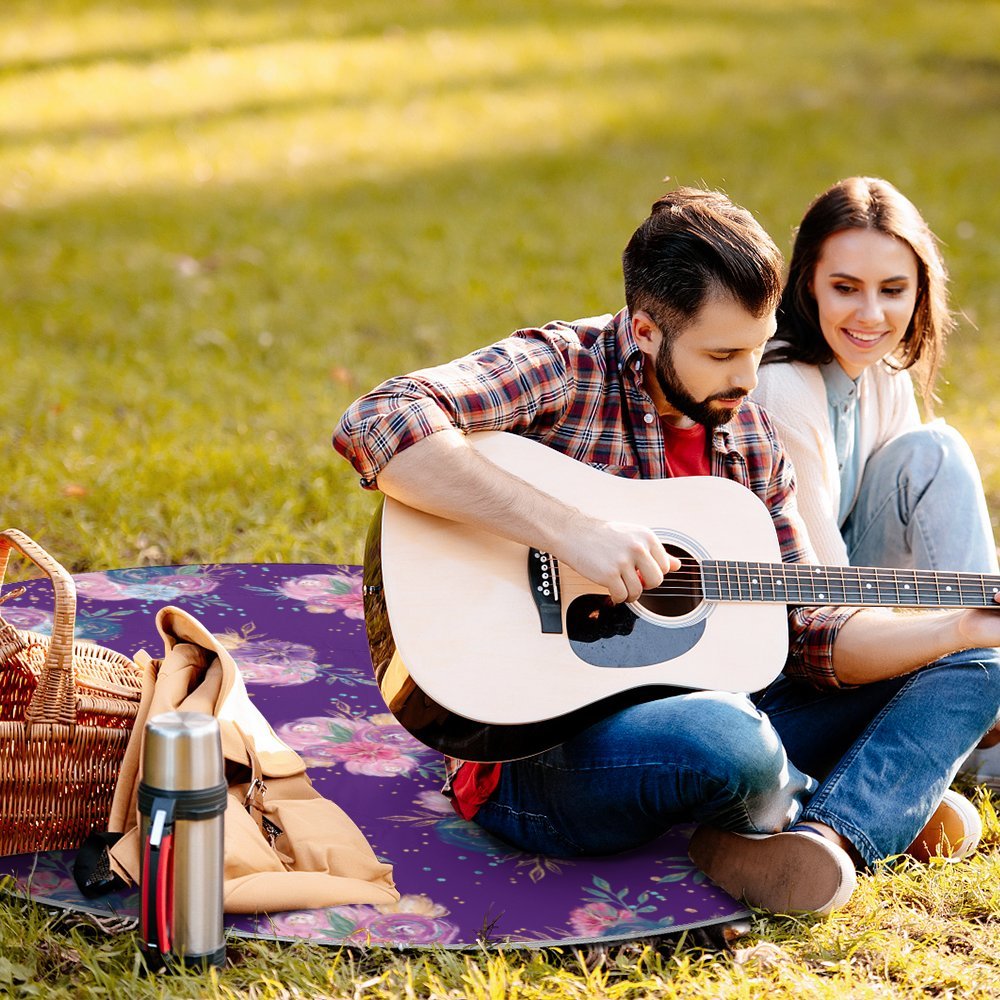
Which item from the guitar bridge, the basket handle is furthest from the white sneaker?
the basket handle

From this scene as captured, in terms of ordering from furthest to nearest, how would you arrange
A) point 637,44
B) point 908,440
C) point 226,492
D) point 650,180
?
point 637,44, point 650,180, point 226,492, point 908,440

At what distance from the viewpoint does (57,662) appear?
2.63 m

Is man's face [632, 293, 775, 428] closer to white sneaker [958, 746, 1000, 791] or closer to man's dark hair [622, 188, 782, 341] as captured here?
man's dark hair [622, 188, 782, 341]

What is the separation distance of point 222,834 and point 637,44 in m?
10.4

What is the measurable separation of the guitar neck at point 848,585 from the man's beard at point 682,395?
303 millimetres

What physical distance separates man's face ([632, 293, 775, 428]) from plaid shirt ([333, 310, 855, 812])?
56mm

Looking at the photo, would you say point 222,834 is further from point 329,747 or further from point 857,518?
point 857,518

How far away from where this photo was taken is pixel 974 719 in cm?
299

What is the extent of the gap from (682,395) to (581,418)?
22 cm

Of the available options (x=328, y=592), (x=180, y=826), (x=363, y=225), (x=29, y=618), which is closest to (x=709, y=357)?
(x=180, y=826)

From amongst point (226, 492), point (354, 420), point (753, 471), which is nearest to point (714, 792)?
point (753, 471)

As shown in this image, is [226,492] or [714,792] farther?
[226,492]

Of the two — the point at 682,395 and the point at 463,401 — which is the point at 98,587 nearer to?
the point at 463,401

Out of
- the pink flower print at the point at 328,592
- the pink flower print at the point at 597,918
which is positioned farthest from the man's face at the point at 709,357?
the pink flower print at the point at 328,592
